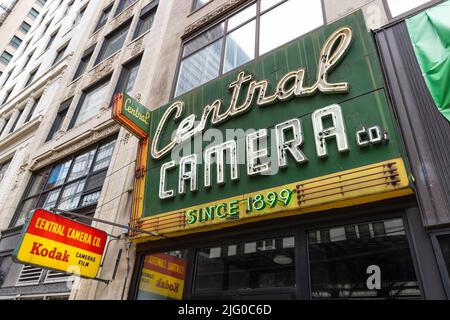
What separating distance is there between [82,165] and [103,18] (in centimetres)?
1255

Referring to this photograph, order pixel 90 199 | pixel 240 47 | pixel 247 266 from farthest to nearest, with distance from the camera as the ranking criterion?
pixel 90 199 < pixel 240 47 < pixel 247 266

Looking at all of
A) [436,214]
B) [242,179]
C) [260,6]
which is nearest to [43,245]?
[242,179]

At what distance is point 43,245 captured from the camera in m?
6.78

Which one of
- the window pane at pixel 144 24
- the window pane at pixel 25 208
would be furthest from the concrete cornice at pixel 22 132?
the window pane at pixel 144 24

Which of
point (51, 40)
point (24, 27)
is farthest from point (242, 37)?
point (24, 27)

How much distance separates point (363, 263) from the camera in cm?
470

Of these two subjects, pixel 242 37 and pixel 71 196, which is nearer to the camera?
pixel 242 37

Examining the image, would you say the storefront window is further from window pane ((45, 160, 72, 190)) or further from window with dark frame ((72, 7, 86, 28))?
window with dark frame ((72, 7, 86, 28))

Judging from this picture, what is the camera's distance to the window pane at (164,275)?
6.83 meters

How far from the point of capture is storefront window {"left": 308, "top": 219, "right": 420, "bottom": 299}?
14.2 feet

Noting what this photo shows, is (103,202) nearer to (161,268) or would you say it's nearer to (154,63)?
(161,268)

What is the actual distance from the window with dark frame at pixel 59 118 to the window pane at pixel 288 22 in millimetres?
11866

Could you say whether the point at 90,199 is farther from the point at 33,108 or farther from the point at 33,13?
the point at 33,13

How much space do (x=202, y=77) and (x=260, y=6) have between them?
296cm
